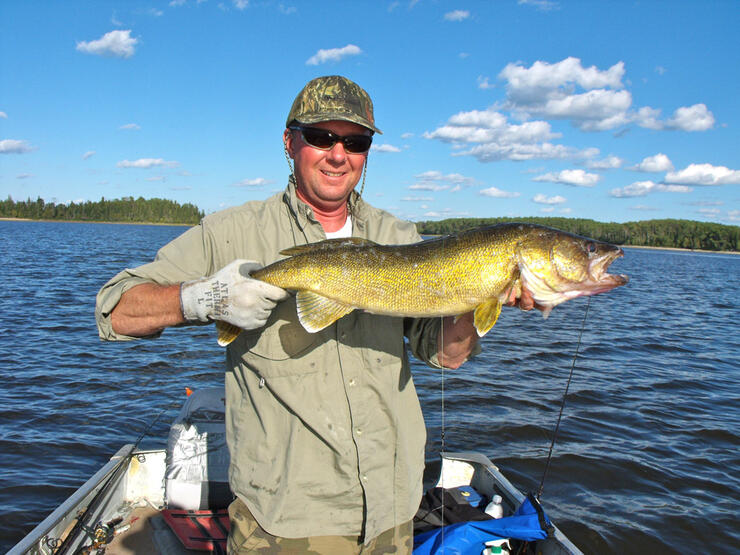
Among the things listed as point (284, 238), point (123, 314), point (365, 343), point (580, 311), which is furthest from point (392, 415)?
point (580, 311)

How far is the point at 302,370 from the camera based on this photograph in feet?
9.36

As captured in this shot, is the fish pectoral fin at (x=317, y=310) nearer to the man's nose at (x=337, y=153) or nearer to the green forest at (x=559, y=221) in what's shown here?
the man's nose at (x=337, y=153)

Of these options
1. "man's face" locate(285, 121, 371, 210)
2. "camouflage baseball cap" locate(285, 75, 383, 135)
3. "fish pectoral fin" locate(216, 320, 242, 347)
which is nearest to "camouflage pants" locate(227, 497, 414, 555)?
"fish pectoral fin" locate(216, 320, 242, 347)

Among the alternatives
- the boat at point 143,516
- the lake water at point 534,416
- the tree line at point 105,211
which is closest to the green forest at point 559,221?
the tree line at point 105,211

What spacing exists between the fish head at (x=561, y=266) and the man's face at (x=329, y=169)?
3.87 ft

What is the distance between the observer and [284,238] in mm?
3270

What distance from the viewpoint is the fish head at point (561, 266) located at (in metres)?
3.19

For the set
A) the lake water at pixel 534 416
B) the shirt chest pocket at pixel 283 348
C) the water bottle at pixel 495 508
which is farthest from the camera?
the lake water at pixel 534 416

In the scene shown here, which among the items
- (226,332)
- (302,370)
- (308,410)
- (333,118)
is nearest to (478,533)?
(308,410)

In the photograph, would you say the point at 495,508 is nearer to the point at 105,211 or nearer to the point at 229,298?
the point at 229,298

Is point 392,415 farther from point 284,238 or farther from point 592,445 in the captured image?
point 592,445

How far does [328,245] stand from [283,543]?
1.67 m

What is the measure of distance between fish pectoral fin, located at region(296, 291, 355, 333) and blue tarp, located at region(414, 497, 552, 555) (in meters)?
2.35

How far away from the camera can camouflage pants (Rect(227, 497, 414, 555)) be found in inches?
107
